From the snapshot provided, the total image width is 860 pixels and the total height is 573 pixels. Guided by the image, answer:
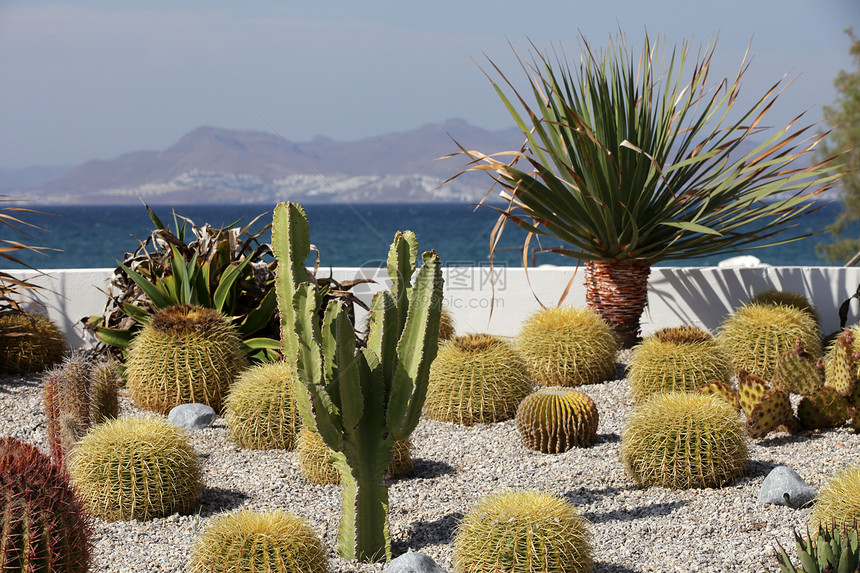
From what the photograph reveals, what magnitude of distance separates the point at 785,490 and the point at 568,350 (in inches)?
79.4

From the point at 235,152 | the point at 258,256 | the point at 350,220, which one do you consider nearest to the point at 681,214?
the point at 258,256

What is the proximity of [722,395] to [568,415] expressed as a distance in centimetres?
89

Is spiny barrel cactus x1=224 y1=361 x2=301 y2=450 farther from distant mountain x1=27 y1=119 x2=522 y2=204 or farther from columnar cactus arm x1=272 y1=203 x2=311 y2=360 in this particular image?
distant mountain x1=27 y1=119 x2=522 y2=204

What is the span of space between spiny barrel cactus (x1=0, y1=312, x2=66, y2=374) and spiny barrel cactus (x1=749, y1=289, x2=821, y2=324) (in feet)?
17.8

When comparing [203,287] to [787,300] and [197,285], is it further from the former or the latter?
[787,300]

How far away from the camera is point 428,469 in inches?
158

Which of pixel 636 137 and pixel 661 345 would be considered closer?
pixel 661 345

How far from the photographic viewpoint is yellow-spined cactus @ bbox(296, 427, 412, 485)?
12.2 feet

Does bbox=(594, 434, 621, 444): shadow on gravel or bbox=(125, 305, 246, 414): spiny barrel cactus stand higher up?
bbox=(125, 305, 246, 414): spiny barrel cactus

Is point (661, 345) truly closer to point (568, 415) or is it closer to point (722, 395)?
point (722, 395)

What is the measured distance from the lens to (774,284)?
6574mm

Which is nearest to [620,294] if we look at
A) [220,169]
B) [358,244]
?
[358,244]

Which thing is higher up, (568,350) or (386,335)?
(386,335)

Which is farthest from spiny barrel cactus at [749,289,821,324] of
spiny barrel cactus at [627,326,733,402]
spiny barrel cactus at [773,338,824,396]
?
spiny barrel cactus at [773,338,824,396]
